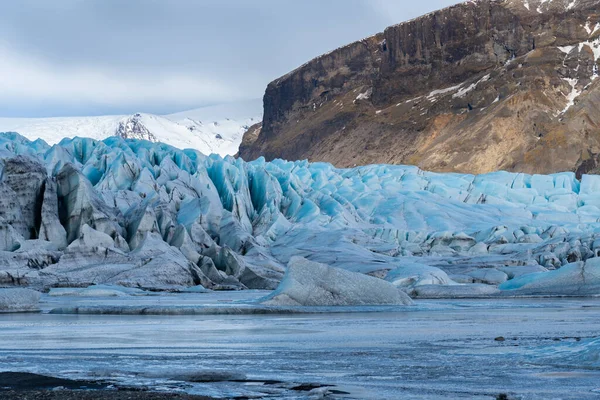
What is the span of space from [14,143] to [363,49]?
112142mm

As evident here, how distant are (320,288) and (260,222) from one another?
2787 cm

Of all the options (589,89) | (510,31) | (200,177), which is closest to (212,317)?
(200,177)

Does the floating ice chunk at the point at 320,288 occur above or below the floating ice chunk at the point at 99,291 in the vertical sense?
above

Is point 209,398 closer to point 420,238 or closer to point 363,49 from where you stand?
point 420,238

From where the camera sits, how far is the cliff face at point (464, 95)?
106 meters

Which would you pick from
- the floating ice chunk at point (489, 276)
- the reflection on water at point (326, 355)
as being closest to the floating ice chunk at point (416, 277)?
the floating ice chunk at point (489, 276)

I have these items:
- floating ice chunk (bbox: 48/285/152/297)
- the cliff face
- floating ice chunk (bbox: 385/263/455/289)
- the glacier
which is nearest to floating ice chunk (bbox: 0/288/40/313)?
floating ice chunk (bbox: 48/285/152/297)

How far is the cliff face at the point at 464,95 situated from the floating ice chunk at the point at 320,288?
85558mm

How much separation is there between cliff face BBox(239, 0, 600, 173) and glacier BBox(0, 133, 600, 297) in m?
39.3

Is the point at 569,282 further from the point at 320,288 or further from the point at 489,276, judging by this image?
the point at 320,288

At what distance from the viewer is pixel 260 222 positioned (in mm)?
47250

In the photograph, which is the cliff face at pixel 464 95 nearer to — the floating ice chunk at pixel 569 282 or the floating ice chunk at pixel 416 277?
the floating ice chunk at pixel 416 277

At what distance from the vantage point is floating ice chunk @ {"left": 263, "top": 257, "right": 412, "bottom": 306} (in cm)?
1941

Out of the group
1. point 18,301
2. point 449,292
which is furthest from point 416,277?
point 18,301
